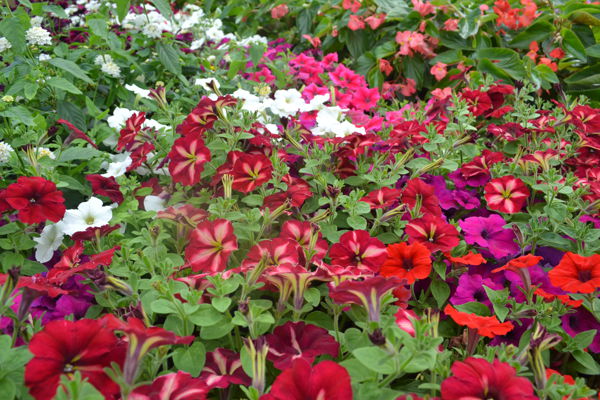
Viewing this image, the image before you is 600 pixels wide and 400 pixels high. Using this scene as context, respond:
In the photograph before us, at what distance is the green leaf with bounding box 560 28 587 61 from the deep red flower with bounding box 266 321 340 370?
2.23 metres

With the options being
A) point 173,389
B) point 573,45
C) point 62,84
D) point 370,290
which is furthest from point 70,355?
point 573,45

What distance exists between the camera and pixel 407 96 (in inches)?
114

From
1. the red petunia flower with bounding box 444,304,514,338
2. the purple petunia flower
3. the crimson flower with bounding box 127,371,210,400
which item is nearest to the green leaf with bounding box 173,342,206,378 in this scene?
the crimson flower with bounding box 127,371,210,400

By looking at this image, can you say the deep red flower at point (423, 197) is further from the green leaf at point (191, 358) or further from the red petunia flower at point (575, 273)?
the green leaf at point (191, 358)

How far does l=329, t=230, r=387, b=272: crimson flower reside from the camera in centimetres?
118

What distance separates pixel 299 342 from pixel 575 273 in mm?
595

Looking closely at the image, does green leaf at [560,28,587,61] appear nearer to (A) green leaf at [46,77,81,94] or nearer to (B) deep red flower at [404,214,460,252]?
(B) deep red flower at [404,214,460,252]

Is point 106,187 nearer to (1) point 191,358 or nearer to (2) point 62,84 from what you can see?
(2) point 62,84

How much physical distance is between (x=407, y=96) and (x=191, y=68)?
1.17 m

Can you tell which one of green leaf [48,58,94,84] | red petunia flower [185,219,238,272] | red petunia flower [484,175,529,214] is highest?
green leaf [48,58,94,84]

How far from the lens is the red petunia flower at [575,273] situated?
1.08 meters

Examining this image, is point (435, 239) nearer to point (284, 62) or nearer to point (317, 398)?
point (317, 398)

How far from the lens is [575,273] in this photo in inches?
43.6

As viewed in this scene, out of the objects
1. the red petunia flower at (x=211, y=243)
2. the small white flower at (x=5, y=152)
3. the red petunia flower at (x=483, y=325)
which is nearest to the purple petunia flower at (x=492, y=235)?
the red petunia flower at (x=483, y=325)
